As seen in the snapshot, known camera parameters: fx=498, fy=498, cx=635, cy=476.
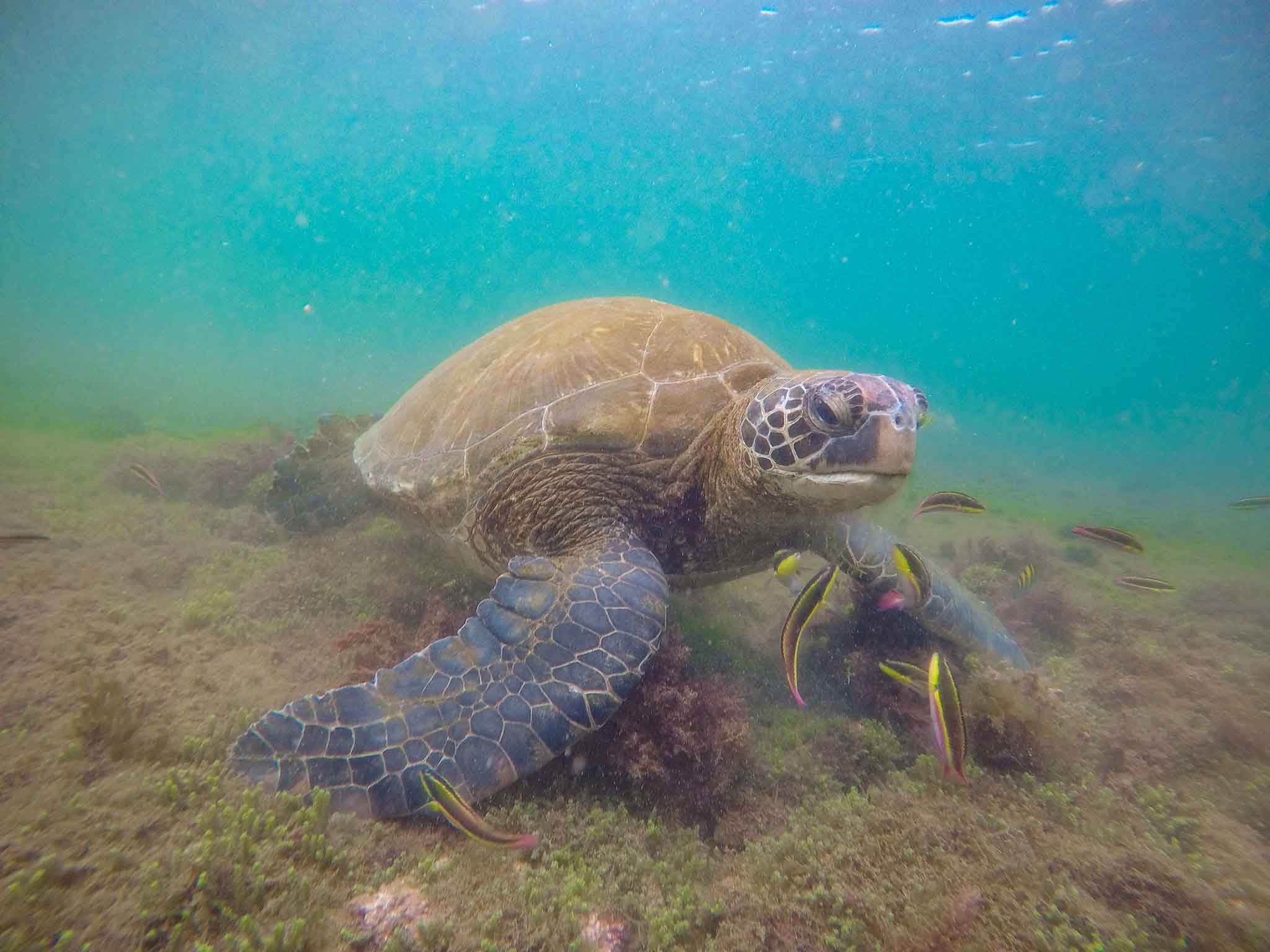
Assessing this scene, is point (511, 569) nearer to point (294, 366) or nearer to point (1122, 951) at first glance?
point (1122, 951)

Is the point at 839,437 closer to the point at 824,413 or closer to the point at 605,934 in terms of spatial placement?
the point at 824,413

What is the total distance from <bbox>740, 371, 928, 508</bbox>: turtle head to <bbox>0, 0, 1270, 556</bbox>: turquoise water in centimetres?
2060

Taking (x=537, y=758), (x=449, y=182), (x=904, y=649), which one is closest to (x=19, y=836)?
(x=537, y=758)

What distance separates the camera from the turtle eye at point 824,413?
110 inches

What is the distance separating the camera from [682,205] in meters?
91.2

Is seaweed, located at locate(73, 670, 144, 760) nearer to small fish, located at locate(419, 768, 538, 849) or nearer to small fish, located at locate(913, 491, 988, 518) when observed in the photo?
small fish, located at locate(419, 768, 538, 849)

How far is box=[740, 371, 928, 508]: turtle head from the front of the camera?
273 centimetres

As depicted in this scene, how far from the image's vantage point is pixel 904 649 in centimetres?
386

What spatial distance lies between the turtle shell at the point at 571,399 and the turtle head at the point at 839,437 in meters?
0.76

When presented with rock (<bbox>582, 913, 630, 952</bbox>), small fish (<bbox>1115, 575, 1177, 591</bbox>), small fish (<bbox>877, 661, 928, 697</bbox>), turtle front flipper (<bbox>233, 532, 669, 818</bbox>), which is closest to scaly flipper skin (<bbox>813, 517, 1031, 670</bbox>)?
small fish (<bbox>877, 661, 928, 697</bbox>)

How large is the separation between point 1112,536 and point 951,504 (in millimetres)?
1486

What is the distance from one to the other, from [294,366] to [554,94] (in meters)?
48.4

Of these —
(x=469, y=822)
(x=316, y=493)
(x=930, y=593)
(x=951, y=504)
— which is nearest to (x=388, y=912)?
(x=469, y=822)

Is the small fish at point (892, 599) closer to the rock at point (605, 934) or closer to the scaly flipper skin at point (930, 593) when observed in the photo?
the scaly flipper skin at point (930, 593)
